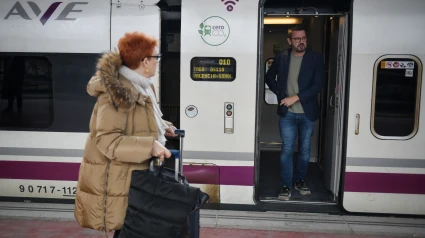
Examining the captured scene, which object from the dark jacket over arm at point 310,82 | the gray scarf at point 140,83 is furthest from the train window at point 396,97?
the gray scarf at point 140,83

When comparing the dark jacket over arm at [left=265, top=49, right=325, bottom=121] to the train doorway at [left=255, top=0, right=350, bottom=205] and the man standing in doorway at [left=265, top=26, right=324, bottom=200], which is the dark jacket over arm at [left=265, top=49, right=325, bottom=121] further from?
the train doorway at [left=255, top=0, right=350, bottom=205]

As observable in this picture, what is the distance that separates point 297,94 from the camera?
4844mm

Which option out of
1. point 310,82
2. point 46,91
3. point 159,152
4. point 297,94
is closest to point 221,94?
point 297,94

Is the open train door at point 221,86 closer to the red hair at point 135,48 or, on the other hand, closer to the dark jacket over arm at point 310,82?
the dark jacket over arm at point 310,82

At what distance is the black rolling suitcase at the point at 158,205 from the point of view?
2369 mm

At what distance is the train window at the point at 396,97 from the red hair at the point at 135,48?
2.68 m

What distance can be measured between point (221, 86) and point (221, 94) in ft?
0.27

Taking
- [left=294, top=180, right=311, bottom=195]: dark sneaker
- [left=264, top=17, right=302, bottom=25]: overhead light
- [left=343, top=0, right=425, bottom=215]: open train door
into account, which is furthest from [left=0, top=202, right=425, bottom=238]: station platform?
[left=264, top=17, right=302, bottom=25]: overhead light

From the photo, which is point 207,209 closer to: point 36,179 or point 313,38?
point 36,179

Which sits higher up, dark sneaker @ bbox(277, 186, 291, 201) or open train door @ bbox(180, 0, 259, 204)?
open train door @ bbox(180, 0, 259, 204)

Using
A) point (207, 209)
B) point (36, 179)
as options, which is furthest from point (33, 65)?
point (207, 209)

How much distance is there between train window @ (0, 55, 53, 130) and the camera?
459 cm

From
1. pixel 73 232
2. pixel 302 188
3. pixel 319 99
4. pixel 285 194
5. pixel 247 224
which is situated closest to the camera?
pixel 73 232

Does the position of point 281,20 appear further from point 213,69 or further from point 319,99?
point 213,69
